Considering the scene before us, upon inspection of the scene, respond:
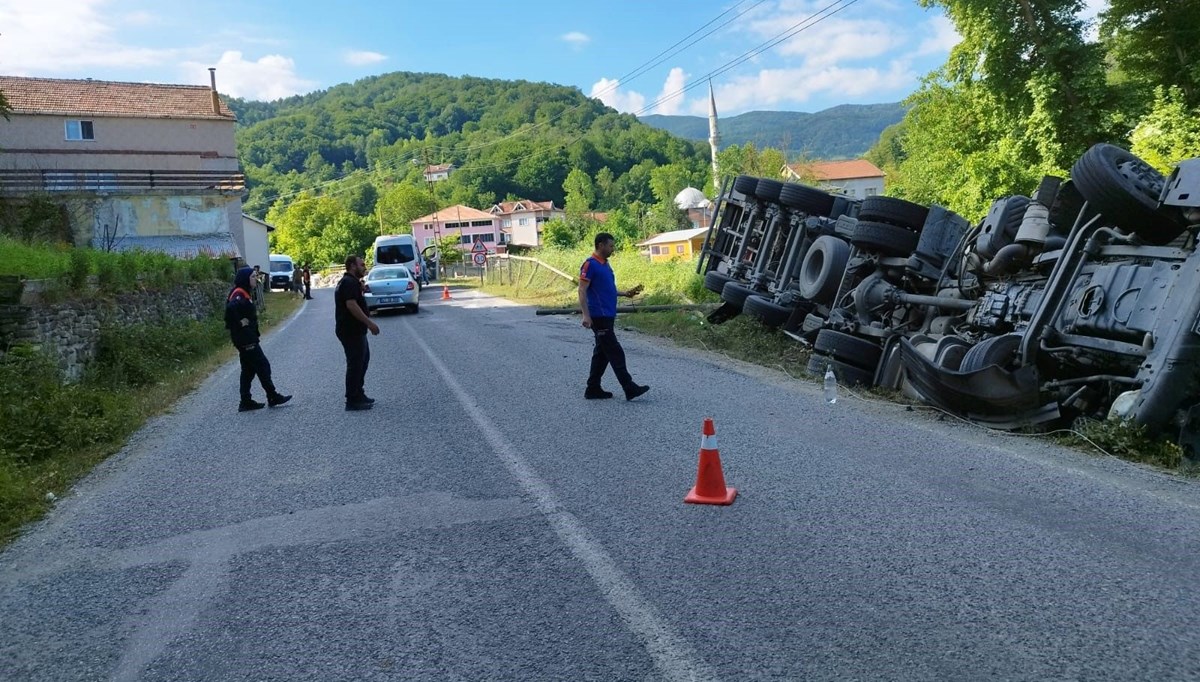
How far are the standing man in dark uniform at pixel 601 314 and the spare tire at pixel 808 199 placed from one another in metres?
5.29

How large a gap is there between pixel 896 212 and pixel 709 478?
271 inches

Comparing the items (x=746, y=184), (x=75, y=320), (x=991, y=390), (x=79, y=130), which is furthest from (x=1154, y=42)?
(x=79, y=130)

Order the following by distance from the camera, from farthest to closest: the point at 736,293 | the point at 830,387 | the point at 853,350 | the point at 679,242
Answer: the point at 679,242 < the point at 736,293 < the point at 853,350 < the point at 830,387

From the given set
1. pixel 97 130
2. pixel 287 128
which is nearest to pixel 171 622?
pixel 97 130

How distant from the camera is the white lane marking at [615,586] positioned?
330 centimetres

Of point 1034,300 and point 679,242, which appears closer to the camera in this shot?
point 1034,300

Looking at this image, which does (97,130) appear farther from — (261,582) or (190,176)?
(261,582)

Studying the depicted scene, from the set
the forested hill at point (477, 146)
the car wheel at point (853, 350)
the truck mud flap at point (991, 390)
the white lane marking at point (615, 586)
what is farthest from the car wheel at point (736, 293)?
the forested hill at point (477, 146)

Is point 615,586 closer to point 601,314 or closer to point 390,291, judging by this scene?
point 601,314

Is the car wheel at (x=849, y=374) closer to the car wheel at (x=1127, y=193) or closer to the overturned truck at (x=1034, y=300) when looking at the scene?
the overturned truck at (x=1034, y=300)

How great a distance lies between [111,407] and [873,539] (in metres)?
8.20

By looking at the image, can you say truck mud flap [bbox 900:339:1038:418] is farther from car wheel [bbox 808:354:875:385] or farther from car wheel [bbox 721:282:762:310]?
car wheel [bbox 721:282:762:310]

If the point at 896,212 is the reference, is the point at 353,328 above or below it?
below

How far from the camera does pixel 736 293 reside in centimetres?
1402
